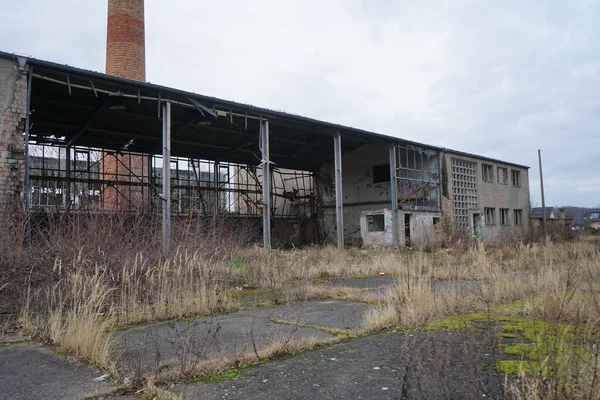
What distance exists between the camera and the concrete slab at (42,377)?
330 cm

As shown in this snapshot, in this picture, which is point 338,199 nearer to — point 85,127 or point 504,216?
point 85,127

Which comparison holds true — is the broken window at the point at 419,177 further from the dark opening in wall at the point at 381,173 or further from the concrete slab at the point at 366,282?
the concrete slab at the point at 366,282

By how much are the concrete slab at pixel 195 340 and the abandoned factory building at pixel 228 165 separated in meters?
4.22

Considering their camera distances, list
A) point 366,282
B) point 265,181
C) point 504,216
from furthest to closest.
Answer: point 504,216, point 265,181, point 366,282

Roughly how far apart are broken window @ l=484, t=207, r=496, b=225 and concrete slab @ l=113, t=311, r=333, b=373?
2750cm

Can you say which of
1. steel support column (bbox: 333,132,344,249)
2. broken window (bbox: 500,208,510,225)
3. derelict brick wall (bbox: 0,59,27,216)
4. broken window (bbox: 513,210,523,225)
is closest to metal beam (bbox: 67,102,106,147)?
derelict brick wall (bbox: 0,59,27,216)

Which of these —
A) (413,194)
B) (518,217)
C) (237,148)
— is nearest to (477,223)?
(518,217)

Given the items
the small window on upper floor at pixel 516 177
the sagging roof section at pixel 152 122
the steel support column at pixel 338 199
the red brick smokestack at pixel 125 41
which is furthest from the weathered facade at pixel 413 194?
the red brick smokestack at pixel 125 41

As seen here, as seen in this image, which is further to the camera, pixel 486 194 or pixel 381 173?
pixel 486 194

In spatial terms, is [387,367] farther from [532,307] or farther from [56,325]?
[56,325]

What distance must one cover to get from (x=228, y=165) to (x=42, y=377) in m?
23.9

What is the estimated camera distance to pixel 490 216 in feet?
101

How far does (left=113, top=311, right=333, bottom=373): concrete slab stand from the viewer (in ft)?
12.9

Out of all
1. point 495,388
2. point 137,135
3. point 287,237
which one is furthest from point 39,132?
point 495,388
